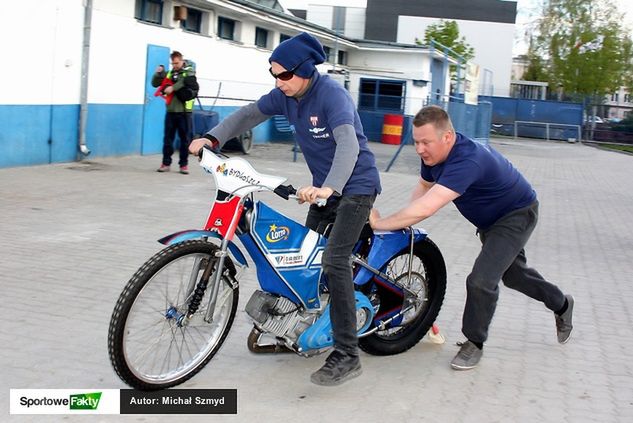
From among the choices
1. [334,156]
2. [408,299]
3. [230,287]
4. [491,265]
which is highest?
[334,156]

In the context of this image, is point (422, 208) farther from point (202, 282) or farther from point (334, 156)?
point (202, 282)

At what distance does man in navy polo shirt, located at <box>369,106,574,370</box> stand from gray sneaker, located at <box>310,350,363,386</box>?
711mm

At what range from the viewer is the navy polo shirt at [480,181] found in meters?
4.65

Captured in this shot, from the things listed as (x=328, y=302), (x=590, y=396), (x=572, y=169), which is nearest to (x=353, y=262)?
(x=328, y=302)

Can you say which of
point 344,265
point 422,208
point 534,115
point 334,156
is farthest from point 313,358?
point 534,115

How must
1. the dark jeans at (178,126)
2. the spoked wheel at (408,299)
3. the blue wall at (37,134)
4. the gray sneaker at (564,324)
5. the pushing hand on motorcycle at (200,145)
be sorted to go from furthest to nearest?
1. the dark jeans at (178,126)
2. the blue wall at (37,134)
3. the gray sneaker at (564,324)
4. the spoked wheel at (408,299)
5. the pushing hand on motorcycle at (200,145)

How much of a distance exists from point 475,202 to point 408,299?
0.70 m

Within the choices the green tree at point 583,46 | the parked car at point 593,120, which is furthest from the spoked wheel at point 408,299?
the green tree at point 583,46

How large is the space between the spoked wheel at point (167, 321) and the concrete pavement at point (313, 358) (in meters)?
0.18

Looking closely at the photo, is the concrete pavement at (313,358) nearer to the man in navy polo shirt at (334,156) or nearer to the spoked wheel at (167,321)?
the spoked wheel at (167,321)

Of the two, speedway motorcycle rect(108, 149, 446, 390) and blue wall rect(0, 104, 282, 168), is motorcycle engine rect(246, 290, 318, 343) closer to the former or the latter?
speedway motorcycle rect(108, 149, 446, 390)

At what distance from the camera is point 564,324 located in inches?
220

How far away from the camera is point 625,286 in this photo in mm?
7742

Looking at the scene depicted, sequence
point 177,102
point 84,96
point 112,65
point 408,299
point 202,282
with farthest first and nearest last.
Result: point 112,65 → point 84,96 → point 177,102 → point 408,299 → point 202,282
